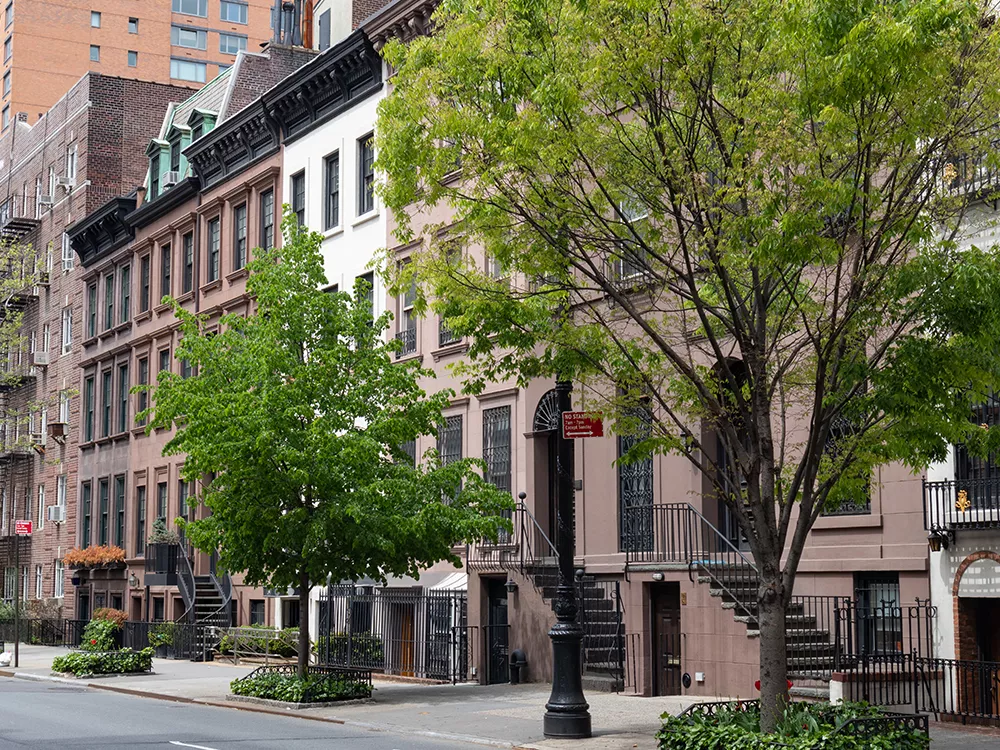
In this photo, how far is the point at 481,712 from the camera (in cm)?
2067

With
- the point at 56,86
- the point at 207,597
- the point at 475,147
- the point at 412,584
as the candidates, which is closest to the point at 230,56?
→ the point at 56,86

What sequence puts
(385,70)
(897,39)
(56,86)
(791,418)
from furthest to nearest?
(56,86) → (385,70) → (791,418) → (897,39)

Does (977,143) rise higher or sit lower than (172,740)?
higher

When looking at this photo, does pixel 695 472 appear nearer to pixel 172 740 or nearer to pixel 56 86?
pixel 172 740

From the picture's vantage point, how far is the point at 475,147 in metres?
15.4

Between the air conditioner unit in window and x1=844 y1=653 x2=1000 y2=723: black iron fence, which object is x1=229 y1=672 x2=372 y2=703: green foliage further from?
the air conditioner unit in window

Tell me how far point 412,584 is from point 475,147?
16849 mm

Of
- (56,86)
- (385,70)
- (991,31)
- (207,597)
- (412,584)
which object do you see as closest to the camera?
(991,31)

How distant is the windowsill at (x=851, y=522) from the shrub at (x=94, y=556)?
29.6m

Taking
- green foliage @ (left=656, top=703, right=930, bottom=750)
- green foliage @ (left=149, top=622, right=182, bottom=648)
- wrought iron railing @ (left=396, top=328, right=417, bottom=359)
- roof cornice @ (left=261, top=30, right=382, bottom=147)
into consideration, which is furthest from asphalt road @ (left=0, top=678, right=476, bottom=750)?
roof cornice @ (left=261, top=30, right=382, bottom=147)

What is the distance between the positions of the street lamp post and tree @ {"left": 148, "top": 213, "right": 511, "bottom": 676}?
5.06m

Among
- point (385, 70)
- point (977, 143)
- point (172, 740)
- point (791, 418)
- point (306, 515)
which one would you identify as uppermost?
point (385, 70)

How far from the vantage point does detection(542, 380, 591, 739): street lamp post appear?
1712cm

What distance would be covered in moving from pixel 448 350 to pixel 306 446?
26.8ft
